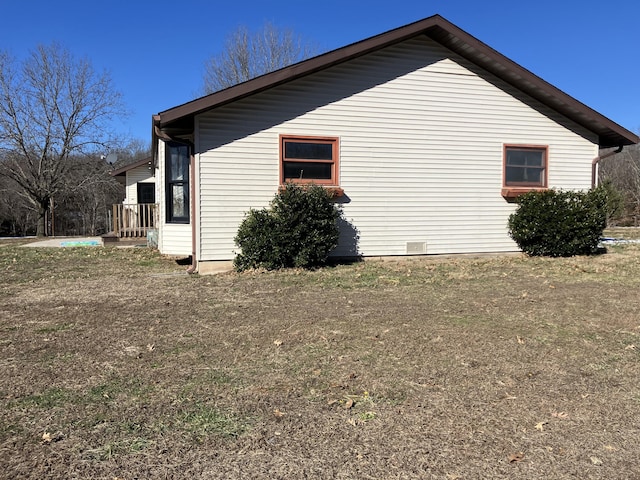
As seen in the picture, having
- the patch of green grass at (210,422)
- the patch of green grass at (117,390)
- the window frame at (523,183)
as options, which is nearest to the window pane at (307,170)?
the window frame at (523,183)

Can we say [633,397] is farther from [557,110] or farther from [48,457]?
[557,110]

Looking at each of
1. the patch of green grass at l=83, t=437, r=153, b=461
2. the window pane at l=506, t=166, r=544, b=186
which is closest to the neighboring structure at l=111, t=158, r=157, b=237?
the window pane at l=506, t=166, r=544, b=186

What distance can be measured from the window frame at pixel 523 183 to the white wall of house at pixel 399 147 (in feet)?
0.36

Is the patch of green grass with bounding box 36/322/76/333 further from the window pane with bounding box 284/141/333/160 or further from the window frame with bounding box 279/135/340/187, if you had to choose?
the window pane with bounding box 284/141/333/160

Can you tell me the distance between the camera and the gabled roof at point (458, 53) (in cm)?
882

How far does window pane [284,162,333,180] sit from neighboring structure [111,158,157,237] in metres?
7.03

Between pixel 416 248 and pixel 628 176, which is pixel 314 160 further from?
pixel 628 176

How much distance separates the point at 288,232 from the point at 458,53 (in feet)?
18.5

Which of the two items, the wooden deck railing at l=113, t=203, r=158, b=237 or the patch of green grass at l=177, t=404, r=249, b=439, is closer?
the patch of green grass at l=177, t=404, r=249, b=439

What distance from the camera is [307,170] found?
973cm

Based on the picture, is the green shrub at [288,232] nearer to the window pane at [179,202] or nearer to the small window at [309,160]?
the small window at [309,160]

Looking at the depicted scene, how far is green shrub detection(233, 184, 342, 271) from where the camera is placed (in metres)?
8.68

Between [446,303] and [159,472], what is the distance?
457 centimetres

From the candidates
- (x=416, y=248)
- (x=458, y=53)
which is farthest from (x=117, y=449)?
(x=458, y=53)
